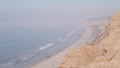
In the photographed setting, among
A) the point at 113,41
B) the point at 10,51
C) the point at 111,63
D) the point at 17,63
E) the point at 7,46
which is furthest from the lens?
the point at 7,46

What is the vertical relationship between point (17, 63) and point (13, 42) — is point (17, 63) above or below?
below

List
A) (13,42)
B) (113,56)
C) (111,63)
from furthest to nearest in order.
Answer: (13,42) → (113,56) → (111,63)

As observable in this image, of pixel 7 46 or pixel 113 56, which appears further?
pixel 7 46

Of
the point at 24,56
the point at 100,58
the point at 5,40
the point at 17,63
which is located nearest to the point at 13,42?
the point at 5,40

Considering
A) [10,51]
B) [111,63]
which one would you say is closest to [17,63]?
[10,51]

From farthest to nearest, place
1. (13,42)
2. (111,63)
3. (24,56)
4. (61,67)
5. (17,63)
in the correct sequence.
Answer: (13,42)
(24,56)
(17,63)
(61,67)
(111,63)

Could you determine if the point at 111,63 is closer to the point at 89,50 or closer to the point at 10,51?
the point at 89,50

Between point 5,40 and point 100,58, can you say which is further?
point 5,40

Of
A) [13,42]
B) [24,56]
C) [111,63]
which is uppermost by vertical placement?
[13,42]

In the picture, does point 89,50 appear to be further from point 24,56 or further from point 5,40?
point 5,40
